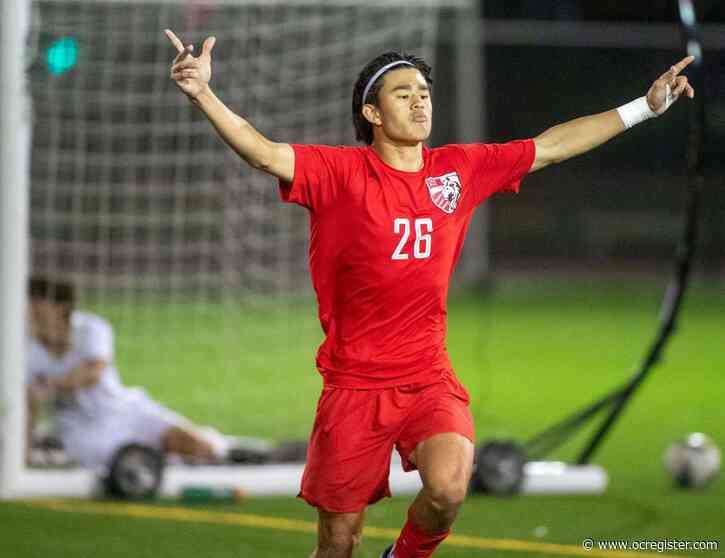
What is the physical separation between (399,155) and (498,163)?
0.45 metres

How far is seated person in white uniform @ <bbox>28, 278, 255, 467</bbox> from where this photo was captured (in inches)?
342

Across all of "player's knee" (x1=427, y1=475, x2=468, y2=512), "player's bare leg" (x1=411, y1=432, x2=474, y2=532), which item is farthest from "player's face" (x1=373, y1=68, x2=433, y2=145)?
"player's knee" (x1=427, y1=475, x2=468, y2=512)

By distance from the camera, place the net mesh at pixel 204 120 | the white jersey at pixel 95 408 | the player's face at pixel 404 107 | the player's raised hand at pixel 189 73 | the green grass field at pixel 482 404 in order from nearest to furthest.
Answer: the player's raised hand at pixel 189 73, the player's face at pixel 404 107, the green grass field at pixel 482 404, the white jersey at pixel 95 408, the net mesh at pixel 204 120

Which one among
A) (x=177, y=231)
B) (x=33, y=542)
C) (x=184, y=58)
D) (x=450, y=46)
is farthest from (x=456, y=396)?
(x=450, y=46)

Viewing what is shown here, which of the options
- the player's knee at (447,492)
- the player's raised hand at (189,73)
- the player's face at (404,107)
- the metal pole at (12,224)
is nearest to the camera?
the player's raised hand at (189,73)

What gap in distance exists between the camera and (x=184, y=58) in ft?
16.8

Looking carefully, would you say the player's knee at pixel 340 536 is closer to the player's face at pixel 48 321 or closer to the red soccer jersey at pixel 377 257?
the red soccer jersey at pixel 377 257

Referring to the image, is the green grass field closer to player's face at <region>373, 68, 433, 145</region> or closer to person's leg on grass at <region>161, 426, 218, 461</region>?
person's leg on grass at <region>161, 426, 218, 461</region>

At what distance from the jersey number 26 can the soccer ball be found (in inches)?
136

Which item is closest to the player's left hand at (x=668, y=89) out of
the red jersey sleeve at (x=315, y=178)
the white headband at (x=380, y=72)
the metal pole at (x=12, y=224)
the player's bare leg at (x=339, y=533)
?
the white headband at (x=380, y=72)

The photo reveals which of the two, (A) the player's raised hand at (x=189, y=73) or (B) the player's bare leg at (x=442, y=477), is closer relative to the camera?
(A) the player's raised hand at (x=189, y=73)

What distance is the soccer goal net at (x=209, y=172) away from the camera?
32.8ft

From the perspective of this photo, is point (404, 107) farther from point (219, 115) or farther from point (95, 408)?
point (95, 408)

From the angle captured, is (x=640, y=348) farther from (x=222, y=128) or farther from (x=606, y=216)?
(x=222, y=128)
